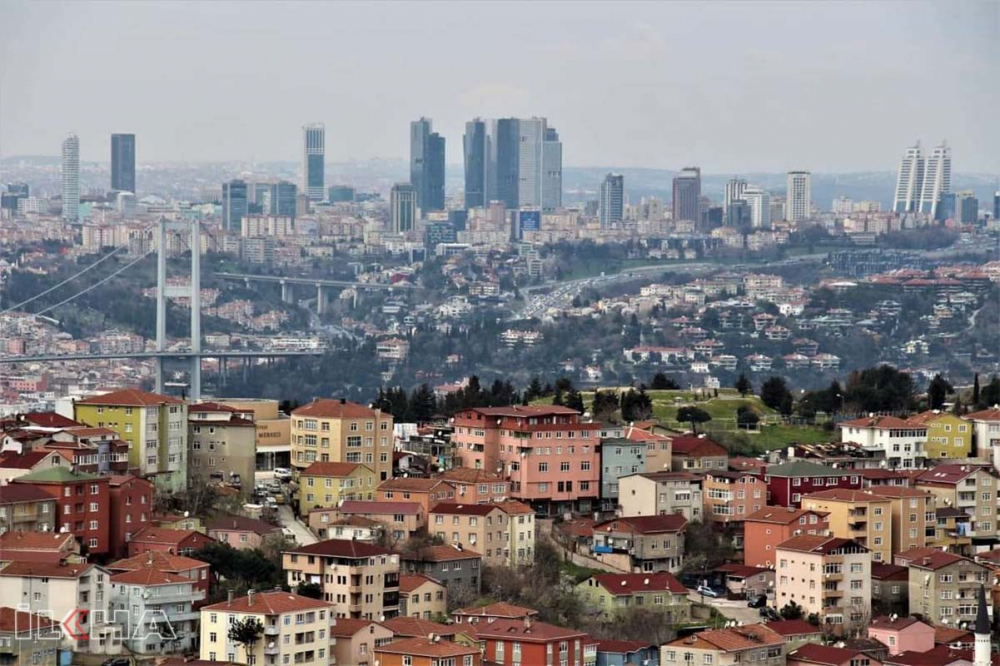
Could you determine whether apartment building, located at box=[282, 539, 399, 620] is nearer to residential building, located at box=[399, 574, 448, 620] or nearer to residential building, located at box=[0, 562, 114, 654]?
residential building, located at box=[399, 574, 448, 620]

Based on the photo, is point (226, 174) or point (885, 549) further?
point (226, 174)

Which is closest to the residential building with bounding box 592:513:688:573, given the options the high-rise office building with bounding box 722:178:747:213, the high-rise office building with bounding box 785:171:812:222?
the high-rise office building with bounding box 722:178:747:213

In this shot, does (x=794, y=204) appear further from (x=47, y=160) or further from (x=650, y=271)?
(x=47, y=160)

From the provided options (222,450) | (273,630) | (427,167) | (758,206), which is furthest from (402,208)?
(273,630)

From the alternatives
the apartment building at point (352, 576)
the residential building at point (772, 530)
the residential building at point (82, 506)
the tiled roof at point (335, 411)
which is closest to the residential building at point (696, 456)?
the residential building at point (772, 530)

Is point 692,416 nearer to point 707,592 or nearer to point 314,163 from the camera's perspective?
point 707,592

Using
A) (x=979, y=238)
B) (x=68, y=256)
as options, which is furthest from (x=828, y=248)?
(x=68, y=256)

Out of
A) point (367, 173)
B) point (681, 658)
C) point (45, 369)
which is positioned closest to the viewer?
point (681, 658)
